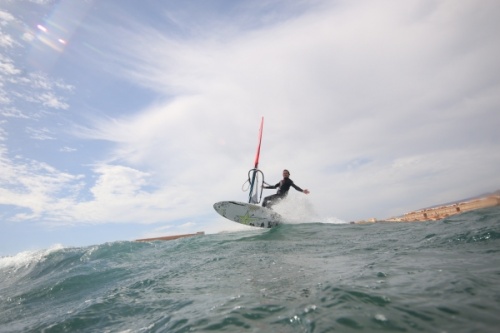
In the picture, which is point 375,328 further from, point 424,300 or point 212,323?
point 212,323

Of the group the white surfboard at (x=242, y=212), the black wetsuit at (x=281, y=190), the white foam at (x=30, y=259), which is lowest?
the white foam at (x=30, y=259)

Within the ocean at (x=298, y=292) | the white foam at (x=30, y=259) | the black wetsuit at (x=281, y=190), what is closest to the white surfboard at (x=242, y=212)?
the black wetsuit at (x=281, y=190)

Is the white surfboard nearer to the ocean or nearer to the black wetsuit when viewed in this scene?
the black wetsuit

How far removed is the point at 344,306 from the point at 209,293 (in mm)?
2691

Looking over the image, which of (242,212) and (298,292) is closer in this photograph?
(298,292)

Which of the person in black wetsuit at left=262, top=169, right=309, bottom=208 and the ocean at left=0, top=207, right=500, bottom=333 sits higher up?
the person in black wetsuit at left=262, top=169, right=309, bottom=208

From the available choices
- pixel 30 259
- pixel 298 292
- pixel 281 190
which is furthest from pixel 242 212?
pixel 30 259

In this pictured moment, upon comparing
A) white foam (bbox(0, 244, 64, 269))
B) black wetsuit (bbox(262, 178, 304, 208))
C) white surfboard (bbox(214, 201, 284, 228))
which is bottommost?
white foam (bbox(0, 244, 64, 269))

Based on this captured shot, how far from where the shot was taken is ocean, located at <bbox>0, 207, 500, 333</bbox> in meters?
3.27

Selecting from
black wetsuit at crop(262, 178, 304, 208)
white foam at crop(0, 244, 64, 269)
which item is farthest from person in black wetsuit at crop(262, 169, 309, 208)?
white foam at crop(0, 244, 64, 269)

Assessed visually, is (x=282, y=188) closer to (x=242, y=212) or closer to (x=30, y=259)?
(x=242, y=212)

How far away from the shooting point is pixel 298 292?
14.7ft

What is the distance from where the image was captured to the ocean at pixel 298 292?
3271mm

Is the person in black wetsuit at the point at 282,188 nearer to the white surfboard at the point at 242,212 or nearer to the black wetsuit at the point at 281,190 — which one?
the black wetsuit at the point at 281,190
